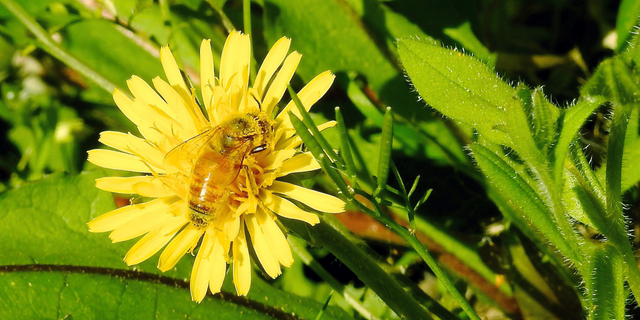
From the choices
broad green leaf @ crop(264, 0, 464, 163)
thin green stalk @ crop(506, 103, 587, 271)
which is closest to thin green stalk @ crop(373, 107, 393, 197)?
thin green stalk @ crop(506, 103, 587, 271)

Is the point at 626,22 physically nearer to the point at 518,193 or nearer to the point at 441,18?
the point at 441,18

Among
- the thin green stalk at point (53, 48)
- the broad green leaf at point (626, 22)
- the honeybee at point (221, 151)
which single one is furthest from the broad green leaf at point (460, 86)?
the thin green stalk at point (53, 48)

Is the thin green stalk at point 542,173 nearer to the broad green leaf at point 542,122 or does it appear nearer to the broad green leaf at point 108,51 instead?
the broad green leaf at point 542,122

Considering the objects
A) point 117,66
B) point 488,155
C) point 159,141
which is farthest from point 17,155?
point 488,155

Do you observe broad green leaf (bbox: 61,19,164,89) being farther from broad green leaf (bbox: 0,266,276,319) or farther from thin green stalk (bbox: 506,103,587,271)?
thin green stalk (bbox: 506,103,587,271)

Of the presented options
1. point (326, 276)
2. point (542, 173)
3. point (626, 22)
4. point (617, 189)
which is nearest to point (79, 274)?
point (326, 276)
